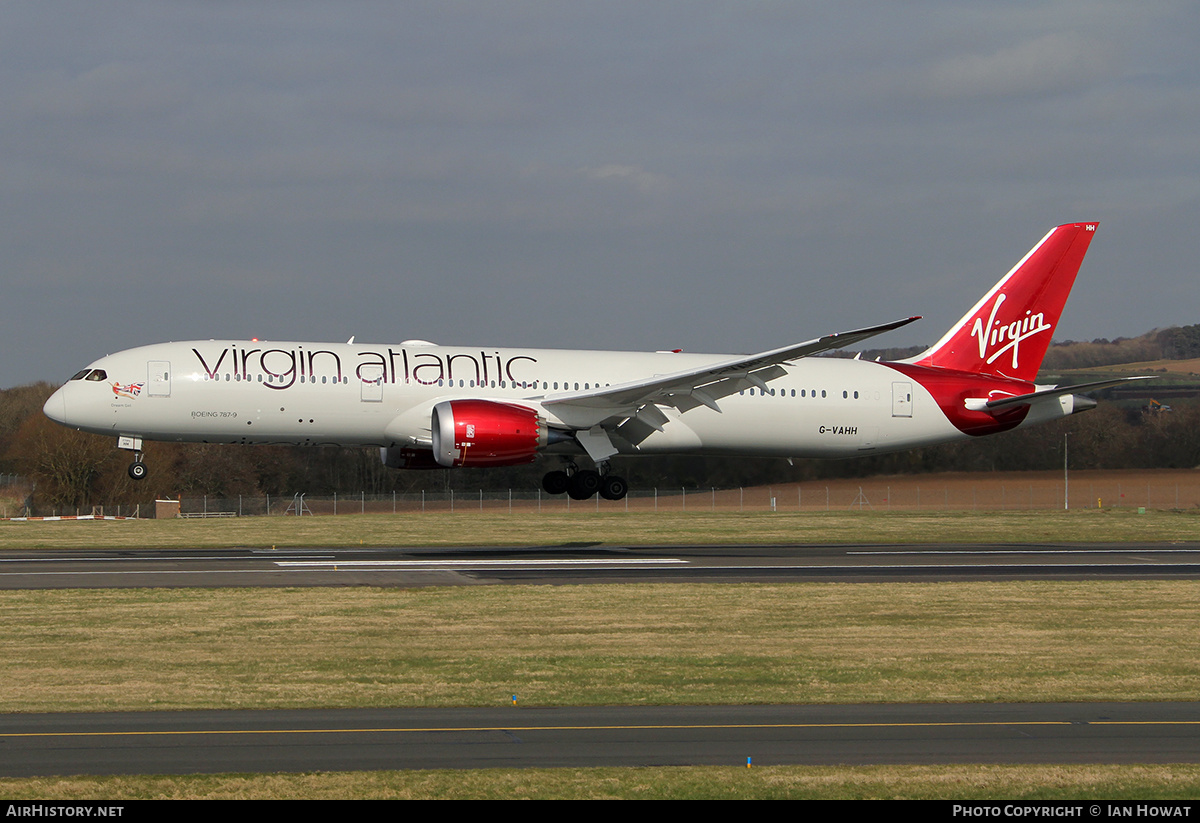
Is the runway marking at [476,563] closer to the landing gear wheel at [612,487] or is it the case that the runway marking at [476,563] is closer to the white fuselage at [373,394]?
the landing gear wheel at [612,487]

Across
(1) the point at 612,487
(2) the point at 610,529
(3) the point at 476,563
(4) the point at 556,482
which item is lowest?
(3) the point at 476,563

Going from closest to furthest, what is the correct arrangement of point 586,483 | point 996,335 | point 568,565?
1. point 568,565
2. point 586,483
3. point 996,335

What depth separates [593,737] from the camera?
14.8 m

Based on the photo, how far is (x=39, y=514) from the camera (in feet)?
238

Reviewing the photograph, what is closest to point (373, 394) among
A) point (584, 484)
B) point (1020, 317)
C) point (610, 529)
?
point (584, 484)

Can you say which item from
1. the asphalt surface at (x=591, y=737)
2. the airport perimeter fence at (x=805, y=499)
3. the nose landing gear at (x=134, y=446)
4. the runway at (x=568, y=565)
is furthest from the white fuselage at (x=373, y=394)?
the airport perimeter fence at (x=805, y=499)

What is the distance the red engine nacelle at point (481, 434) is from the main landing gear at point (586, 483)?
4.02m

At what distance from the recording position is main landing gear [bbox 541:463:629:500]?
3816cm

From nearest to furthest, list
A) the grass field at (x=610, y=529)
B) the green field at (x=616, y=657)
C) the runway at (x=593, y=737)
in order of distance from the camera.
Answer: the green field at (x=616, y=657) < the runway at (x=593, y=737) < the grass field at (x=610, y=529)

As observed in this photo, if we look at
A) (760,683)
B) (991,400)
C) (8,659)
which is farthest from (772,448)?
(8,659)

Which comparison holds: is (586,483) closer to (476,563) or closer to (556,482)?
(556,482)

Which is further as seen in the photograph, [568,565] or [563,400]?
[563,400]

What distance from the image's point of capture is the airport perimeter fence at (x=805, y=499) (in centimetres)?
6356

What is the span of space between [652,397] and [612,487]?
354 cm
